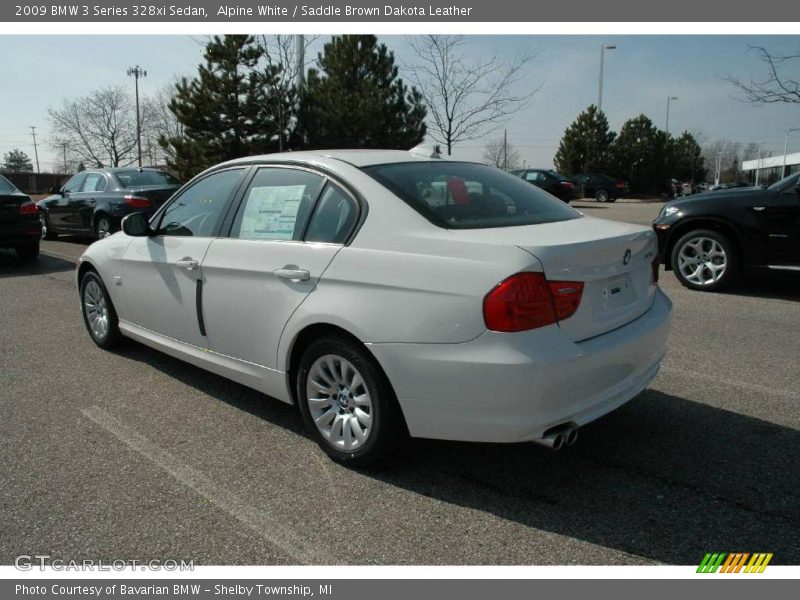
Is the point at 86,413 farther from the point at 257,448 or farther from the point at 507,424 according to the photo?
the point at 507,424

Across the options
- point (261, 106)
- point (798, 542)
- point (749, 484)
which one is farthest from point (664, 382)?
point (261, 106)

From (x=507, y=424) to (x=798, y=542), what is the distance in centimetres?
123

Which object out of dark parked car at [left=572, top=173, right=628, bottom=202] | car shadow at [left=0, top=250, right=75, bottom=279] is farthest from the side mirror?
dark parked car at [left=572, top=173, right=628, bottom=202]

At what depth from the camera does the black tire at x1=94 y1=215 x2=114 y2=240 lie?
11688mm

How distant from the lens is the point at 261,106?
64.0 feet

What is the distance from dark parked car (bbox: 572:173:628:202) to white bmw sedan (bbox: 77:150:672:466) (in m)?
31.4

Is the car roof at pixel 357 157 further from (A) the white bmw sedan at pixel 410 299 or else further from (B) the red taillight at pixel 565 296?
(B) the red taillight at pixel 565 296

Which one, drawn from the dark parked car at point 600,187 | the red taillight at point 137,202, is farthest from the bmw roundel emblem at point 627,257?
the dark parked car at point 600,187

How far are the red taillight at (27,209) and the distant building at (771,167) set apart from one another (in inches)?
2322

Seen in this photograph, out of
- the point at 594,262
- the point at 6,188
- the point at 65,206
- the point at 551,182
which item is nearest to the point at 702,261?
the point at 594,262

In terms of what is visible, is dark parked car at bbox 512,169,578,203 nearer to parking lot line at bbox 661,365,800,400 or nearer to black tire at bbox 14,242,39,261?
black tire at bbox 14,242,39,261

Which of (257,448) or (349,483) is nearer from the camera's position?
(349,483)

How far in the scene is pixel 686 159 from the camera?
50594mm

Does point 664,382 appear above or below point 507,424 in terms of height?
below
